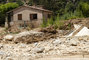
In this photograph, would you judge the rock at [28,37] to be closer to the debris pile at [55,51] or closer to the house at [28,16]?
the debris pile at [55,51]

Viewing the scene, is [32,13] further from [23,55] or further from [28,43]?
[23,55]

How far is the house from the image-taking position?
831 inches

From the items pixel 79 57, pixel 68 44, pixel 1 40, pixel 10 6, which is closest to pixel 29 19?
pixel 10 6

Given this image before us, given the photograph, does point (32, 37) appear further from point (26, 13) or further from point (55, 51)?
point (26, 13)

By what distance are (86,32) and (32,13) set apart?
14.5 m

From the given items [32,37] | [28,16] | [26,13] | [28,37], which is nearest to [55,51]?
[32,37]

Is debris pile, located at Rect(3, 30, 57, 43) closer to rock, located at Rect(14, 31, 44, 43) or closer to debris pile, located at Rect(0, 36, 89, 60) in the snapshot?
rock, located at Rect(14, 31, 44, 43)

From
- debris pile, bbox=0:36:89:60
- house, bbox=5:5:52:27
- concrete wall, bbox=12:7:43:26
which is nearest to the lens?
debris pile, bbox=0:36:89:60

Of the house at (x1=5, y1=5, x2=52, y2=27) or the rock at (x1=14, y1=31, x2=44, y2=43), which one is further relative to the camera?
the house at (x1=5, y1=5, x2=52, y2=27)

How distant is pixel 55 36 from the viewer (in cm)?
846

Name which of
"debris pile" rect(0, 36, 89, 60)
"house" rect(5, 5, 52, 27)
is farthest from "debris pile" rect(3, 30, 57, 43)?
"house" rect(5, 5, 52, 27)

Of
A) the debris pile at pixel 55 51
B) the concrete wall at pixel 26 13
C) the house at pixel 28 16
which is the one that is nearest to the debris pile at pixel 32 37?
the debris pile at pixel 55 51

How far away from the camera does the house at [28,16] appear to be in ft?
69.2

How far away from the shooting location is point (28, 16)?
22391 millimetres
